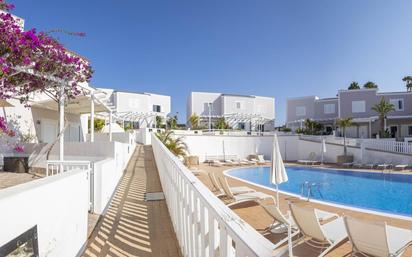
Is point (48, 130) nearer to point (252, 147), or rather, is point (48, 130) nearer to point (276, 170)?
point (276, 170)

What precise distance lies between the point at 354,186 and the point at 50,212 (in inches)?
625

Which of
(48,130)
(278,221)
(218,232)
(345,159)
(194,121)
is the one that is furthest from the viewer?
(194,121)

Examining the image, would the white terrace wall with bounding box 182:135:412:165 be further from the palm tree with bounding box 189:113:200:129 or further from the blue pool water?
the palm tree with bounding box 189:113:200:129

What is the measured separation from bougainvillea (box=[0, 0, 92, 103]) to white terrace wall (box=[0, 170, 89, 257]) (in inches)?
119

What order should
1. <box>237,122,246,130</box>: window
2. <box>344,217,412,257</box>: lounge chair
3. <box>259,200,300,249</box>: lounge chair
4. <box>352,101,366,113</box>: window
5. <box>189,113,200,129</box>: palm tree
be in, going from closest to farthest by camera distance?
<box>344,217,412,257</box>: lounge chair, <box>259,200,300,249</box>: lounge chair, <box>352,101,366,113</box>: window, <box>189,113,200,129</box>: palm tree, <box>237,122,246,130</box>: window

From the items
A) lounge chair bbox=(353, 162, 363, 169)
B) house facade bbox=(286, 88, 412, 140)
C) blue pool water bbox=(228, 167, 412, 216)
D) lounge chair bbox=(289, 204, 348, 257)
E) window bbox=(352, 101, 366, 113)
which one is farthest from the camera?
window bbox=(352, 101, 366, 113)

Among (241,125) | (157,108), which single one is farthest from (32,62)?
(241,125)

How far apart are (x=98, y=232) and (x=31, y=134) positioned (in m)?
12.3

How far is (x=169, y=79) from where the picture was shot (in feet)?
135

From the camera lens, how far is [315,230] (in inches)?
183

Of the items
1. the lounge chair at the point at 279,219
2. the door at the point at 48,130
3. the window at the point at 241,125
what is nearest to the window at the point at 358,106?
the window at the point at 241,125

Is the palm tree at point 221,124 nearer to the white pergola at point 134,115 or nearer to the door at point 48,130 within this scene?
the white pergola at point 134,115

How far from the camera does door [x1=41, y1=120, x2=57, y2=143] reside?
15.7 meters

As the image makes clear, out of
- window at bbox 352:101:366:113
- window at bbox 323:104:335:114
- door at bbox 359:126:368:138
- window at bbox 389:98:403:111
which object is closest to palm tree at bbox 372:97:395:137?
window at bbox 389:98:403:111
